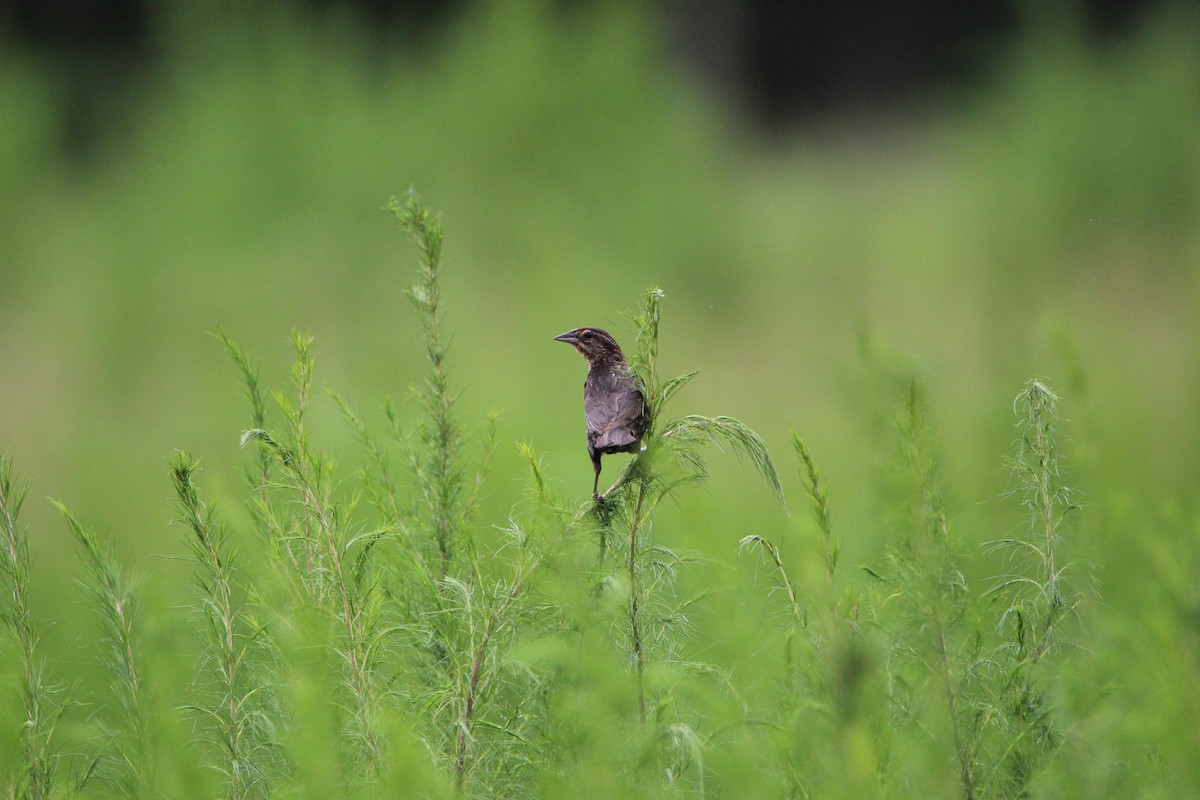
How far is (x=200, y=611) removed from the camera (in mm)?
1471

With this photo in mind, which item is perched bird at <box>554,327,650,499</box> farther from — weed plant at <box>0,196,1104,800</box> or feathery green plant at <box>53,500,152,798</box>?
feathery green plant at <box>53,500,152,798</box>

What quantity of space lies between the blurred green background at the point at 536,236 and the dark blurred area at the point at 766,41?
0.87ft

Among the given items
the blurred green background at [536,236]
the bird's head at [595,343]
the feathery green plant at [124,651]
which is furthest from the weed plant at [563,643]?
the blurred green background at [536,236]

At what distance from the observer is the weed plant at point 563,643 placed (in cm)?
124

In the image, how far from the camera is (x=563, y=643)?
49.8 inches

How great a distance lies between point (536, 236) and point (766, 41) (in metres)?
6.44

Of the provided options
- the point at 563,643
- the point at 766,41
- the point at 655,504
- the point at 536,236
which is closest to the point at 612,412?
the point at 655,504

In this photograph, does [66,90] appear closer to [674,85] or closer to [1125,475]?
[674,85]

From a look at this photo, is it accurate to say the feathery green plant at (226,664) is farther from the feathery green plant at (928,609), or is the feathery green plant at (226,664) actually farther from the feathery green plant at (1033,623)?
the feathery green plant at (1033,623)

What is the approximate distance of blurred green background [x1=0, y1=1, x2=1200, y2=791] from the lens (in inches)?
202

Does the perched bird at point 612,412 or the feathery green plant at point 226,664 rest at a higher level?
the perched bird at point 612,412

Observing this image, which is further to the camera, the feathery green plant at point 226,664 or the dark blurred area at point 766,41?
the dark blurred area at point 766,41

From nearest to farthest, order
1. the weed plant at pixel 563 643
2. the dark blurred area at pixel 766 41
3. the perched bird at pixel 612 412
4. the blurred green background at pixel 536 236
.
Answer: the weed plant at pixel 563 643
the perched bird at pixel 612 412
the blurred green background at pixel 536 236
the dark blurred area at pixel 766 41

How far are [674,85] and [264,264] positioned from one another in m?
2.96
